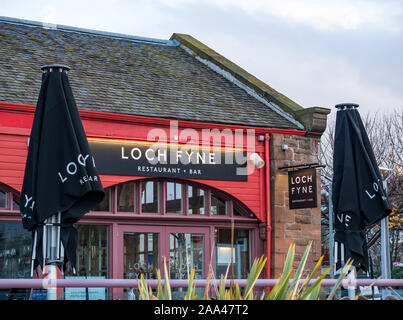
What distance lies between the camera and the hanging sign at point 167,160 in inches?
467

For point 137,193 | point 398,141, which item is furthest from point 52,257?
point 398,141

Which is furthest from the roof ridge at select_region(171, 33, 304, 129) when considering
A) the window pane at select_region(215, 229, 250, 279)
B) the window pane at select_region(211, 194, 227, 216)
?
the window pane at select_region(215, 229, 250, 279)

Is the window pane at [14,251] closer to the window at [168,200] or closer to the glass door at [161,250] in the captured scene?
the window at [168,200]

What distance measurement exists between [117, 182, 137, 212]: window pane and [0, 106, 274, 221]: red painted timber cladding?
21 centimetres

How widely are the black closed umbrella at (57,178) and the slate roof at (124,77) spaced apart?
3.91m

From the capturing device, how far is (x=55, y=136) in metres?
7.50

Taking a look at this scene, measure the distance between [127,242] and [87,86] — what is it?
306 centimetres

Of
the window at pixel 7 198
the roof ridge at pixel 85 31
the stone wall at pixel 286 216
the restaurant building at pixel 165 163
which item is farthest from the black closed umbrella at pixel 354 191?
the roof ridge at pixel 85 31

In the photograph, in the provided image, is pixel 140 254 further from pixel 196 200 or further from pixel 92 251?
Answer: pixel 196 200

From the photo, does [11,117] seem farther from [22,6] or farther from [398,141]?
[398,141]

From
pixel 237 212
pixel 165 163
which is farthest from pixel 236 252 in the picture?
pixel 165 163

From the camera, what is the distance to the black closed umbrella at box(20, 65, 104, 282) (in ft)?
23.6

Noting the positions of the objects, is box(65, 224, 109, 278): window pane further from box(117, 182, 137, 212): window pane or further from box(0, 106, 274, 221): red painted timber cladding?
box(0, 106, 274, 221): red painted timber cladding

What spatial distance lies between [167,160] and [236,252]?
2.31 m
